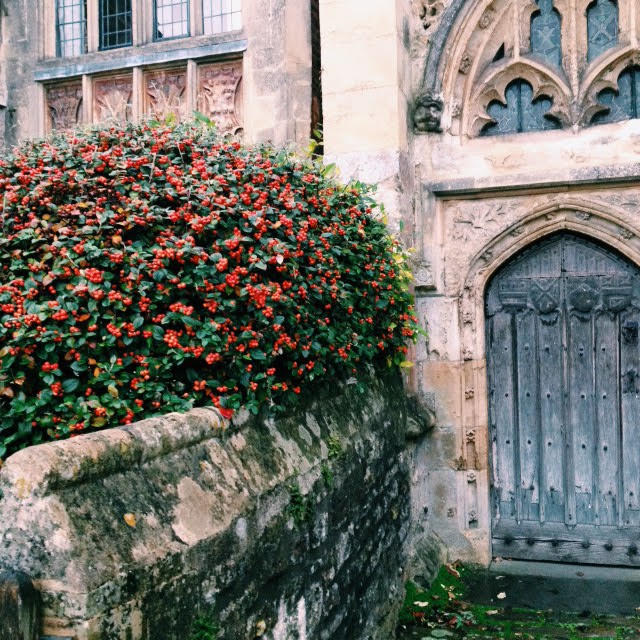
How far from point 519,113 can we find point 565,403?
235cm

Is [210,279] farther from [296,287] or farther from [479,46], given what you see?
[479,46]

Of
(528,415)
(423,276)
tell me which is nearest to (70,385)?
(423,276)

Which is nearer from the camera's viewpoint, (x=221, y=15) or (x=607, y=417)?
(x=607, y=417)

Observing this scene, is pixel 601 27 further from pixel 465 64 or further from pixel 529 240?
pixel 529 240

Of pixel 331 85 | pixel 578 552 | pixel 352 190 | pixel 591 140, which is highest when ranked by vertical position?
pixel 331 85

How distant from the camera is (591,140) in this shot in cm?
564

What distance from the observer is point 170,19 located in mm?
6906

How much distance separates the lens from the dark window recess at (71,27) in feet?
23.4

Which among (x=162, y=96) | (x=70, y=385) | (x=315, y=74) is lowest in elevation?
(x=70, y=385)

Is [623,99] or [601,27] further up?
[601,27]

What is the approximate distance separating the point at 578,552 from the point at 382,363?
241 centimetres

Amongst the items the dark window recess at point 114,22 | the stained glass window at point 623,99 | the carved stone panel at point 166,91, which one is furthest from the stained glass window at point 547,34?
the dark window recess at point 114,22

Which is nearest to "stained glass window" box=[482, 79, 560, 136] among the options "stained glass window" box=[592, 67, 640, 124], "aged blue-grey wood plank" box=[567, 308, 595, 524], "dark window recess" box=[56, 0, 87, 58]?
"stained glass window" box=[592, 67, 640, 124]

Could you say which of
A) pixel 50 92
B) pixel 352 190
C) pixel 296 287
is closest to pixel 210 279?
pixel 296 287
